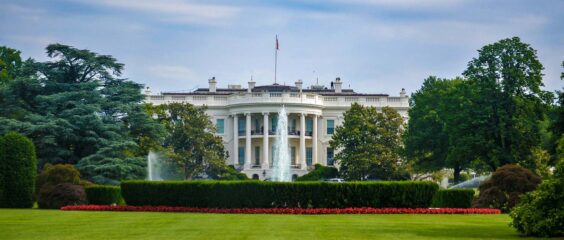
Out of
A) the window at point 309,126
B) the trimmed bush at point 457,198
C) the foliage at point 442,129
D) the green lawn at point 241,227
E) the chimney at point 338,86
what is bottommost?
the green lawn at point 241,227

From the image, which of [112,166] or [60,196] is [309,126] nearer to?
[112,166]

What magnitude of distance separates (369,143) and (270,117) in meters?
19.1

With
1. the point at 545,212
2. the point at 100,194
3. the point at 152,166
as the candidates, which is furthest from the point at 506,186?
the point at 152,166

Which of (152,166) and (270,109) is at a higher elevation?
(270,109)

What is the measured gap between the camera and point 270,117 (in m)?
91.7

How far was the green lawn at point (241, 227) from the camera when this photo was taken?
20906mm

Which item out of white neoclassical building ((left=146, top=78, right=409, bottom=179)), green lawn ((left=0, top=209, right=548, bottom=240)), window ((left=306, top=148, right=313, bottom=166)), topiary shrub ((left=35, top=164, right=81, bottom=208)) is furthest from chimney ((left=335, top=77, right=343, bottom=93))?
green lawn ((left=0, top=209, right=548, bottom=240))

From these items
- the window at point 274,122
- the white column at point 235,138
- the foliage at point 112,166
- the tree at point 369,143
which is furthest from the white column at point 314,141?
the foliage at point 112,166

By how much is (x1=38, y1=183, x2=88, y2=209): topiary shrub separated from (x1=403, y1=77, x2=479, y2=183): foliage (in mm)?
23835

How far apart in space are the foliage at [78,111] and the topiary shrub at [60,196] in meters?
7.81

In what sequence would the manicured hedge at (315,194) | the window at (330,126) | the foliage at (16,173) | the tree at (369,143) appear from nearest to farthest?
1. the manicured hedge at (315,194)
2. the foliage at (16,173)
3. the tree at (369,143)
4. the window at (330,126)

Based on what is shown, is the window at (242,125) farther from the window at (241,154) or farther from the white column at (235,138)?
the window at (241,154)

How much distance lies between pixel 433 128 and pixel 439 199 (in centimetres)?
2804

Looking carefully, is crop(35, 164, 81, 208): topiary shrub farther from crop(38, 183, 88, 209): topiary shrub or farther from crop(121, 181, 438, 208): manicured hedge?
crop(121, 181, 438, 208): manicured hedge
